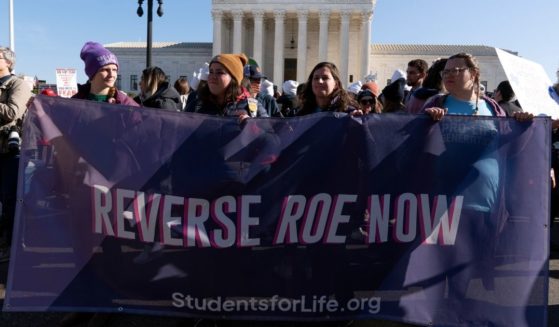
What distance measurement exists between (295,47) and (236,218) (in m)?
63.4

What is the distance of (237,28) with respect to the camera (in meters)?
58.5

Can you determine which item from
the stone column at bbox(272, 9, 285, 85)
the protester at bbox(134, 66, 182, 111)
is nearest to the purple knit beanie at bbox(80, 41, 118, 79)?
the protester at bbox(134, 66, 182, 111)

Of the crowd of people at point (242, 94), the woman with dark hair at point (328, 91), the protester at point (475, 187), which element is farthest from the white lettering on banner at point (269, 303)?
the woman with dark hair at point (328, 91)

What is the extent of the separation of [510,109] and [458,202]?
11.7 ft

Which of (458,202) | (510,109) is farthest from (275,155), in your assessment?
(510,109)

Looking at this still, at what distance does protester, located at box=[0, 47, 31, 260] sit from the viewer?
427 cm

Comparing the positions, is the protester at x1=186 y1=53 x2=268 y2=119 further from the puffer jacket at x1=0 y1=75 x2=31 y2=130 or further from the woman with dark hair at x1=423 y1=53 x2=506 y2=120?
the puffer jacket at x1=0 y1=75 x2=31 y2=130

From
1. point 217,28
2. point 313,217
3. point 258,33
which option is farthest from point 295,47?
point 313,217

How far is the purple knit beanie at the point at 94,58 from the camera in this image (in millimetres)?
3430

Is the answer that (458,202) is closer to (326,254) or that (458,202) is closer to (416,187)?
(416,187)

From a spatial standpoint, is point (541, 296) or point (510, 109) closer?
point (541, 296)

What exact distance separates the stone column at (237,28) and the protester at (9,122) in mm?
55741

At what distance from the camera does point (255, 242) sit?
284 centimetres

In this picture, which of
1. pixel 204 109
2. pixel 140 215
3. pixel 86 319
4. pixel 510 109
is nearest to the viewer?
pixel 140 215
